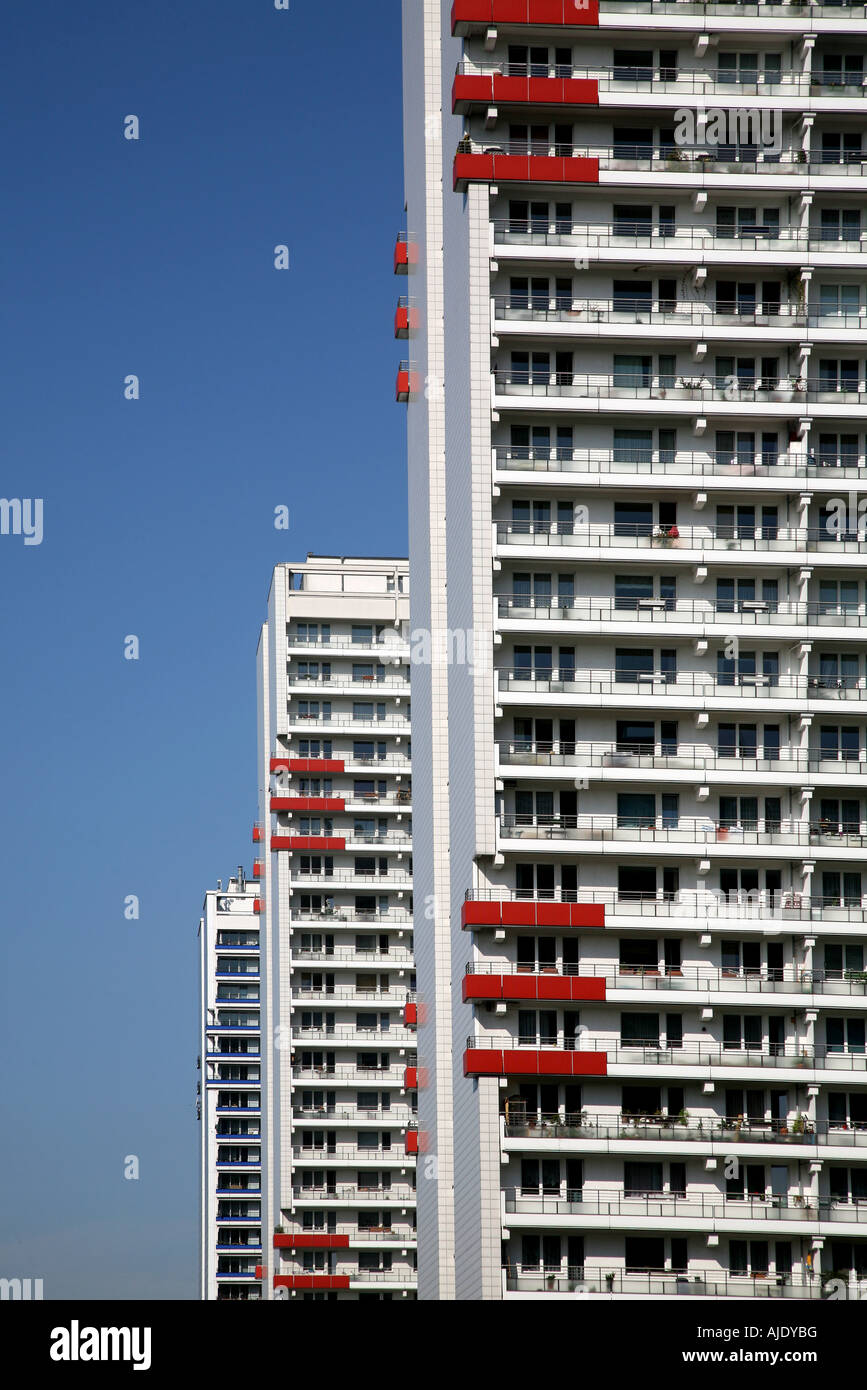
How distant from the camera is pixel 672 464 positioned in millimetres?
72750

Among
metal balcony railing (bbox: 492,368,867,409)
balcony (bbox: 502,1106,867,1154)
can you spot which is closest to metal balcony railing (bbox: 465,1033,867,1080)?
balcony (bbox: 502,1106,867,1154)

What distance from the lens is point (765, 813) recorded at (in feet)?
238

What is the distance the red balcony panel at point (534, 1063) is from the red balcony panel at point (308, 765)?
53.2 m

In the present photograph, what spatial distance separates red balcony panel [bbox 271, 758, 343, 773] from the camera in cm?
12006

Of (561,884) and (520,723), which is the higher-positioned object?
(520,723)

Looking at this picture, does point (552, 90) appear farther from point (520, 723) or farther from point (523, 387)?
point (520, 723)

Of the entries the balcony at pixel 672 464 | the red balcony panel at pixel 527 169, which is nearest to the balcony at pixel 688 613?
the balcony at pixel 672 464

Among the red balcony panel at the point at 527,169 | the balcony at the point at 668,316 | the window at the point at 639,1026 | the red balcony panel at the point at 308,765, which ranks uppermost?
the red balcony panel at the point at 527,169

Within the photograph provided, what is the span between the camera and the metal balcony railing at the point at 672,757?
233 ft

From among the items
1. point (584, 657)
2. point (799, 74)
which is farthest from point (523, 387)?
point (799, 74)

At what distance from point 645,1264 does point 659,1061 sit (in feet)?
23.1

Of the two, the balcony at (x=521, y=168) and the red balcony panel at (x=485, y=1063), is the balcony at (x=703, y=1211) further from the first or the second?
the balcony at (x=521, y=168)
